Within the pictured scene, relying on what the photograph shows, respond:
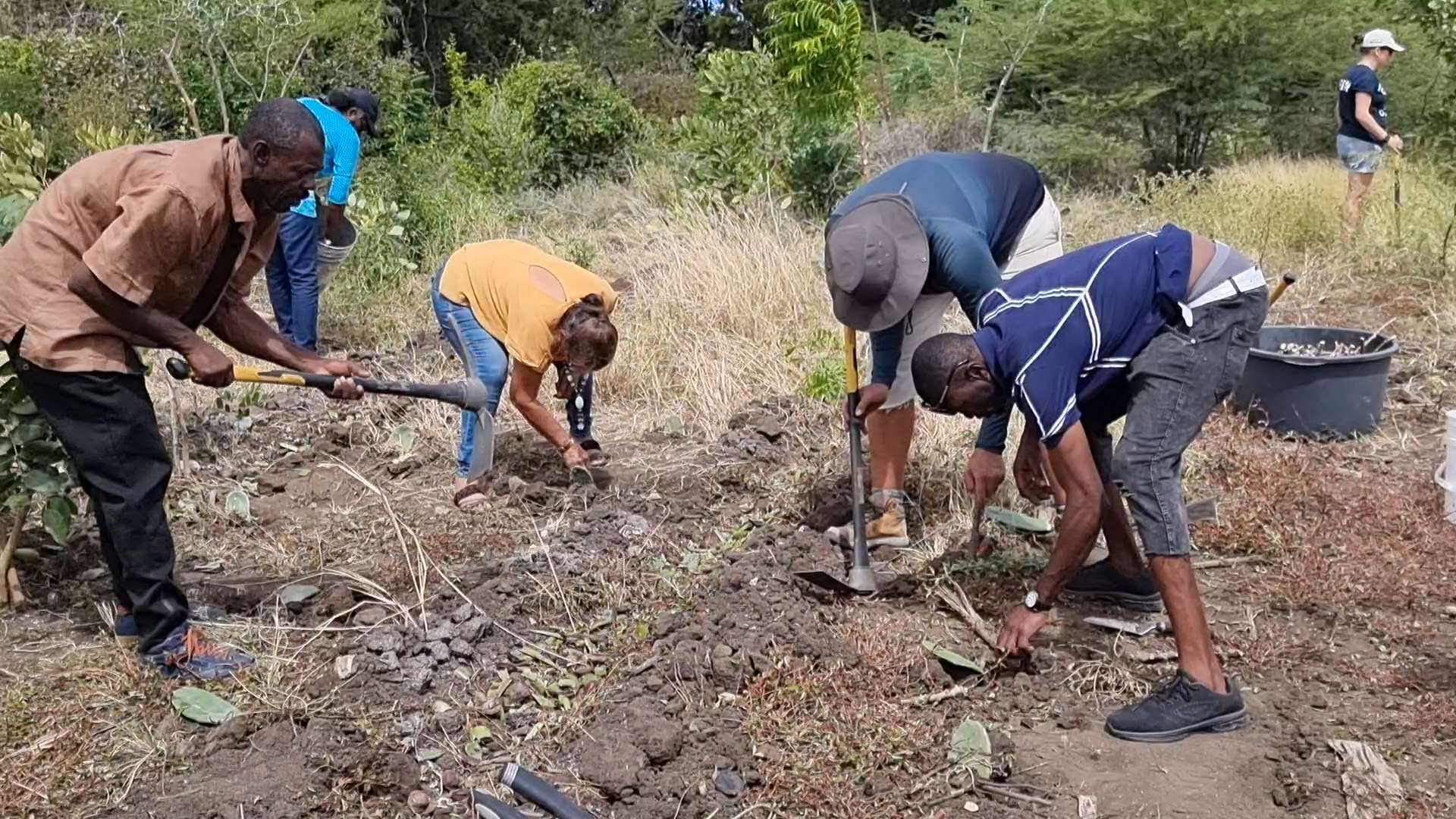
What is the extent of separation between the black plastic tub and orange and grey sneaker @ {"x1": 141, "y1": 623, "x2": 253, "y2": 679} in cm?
420

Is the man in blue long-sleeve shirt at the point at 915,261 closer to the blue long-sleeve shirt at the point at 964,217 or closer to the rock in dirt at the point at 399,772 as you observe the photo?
the blue long-sleeve shirt at the point at 964,217

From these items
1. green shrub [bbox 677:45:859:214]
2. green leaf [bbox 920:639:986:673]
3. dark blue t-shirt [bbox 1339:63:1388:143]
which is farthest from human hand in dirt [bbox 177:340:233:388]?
dark blue t-shirt [bbox 1339:63:1388:143]

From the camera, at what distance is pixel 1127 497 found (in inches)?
128

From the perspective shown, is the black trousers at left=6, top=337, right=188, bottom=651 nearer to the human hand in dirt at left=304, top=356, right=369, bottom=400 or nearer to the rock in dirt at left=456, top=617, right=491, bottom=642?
the human hand in dirt at left=304, top=356, right=369, bottom=400

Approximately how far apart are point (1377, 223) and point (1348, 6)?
474 cm

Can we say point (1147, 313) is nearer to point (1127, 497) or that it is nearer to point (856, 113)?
point (1127, 497)

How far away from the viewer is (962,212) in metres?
3.84

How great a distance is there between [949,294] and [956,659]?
1244 mm

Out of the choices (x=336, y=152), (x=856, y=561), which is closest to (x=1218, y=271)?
(x=856, y=561)

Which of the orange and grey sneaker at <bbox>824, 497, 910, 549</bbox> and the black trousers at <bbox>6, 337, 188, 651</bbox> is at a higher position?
the black trousers at <bbox>6, 337, 188, 651</bbox>

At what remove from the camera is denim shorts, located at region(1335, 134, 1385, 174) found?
8328mm

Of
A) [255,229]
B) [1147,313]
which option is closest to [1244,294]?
[1147,313]

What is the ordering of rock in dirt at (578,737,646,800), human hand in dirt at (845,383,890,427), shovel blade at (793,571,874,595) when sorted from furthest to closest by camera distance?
human hand in dirt at (845,383,890,427) < shovel blade at (793,571,874,595) < rock in dirt at (578,737,646,800)

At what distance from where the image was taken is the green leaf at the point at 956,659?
356cm
